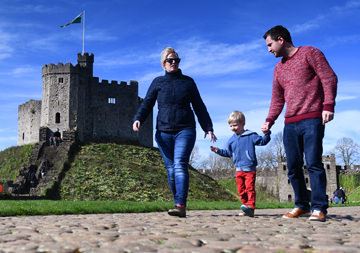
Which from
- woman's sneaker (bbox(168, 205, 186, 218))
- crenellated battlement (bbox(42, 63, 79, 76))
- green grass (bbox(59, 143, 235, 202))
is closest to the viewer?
woman's sneaker (bbox(168, 205, 186, 218))

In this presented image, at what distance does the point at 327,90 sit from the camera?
6926 mm

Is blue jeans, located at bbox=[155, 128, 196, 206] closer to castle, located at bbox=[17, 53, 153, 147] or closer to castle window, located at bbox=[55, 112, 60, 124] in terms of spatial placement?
castle, located at bbox=[17, 53, 153, 147]

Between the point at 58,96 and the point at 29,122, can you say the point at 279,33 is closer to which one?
the point at 58,96

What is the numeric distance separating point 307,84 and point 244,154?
6.19 ft

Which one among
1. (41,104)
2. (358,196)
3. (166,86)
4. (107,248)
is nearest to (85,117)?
(41,104)

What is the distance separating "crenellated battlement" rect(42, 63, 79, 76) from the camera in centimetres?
4891

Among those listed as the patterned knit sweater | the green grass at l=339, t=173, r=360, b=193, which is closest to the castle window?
the green grass at l=339, t=173, r=360, b=193

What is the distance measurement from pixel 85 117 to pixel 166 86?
4187 centimetres

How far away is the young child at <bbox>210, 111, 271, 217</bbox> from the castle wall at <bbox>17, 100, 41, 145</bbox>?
44.4 m

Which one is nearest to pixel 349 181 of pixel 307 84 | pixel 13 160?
pixel 13 160

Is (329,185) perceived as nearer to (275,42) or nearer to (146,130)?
(146,130)

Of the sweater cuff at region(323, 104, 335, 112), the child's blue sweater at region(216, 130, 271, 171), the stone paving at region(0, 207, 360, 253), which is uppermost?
the sweater cuff at region(323, 104, 335, 112)

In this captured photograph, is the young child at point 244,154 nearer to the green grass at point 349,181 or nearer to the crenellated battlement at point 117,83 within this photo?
the crenellated battlement at point 117,83

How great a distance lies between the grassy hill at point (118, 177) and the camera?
104ft
